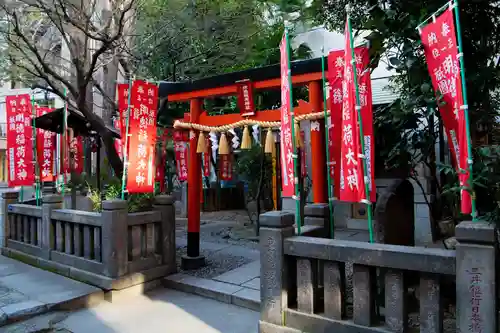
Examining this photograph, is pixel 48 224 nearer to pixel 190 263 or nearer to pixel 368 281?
pixel 190 263

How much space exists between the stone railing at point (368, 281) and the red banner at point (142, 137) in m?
3.02

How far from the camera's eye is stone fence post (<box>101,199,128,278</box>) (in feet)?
19.8

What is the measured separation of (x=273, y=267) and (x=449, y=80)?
2.73 meters

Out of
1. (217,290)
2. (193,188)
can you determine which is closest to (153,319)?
(217,290)

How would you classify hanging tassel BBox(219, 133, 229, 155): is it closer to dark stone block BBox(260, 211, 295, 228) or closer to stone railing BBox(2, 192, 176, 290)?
stone railing BBox(2, 192, 176, 290)


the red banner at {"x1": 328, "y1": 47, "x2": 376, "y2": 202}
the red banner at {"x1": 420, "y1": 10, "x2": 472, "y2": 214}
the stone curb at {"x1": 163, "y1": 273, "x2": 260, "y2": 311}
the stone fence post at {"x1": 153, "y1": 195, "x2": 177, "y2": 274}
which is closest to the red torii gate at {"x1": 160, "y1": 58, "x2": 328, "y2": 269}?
the red banner at {"x1": 328, "y1": 47, "x2": 376, "y2": 202}

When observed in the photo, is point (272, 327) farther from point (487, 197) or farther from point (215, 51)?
point (215, 51)

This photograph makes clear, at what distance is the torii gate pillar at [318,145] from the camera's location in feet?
20.0

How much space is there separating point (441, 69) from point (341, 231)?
27.1 feet

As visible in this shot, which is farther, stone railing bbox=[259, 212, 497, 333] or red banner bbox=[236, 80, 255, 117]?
red banner bbox=[236, 80, 255, 117]

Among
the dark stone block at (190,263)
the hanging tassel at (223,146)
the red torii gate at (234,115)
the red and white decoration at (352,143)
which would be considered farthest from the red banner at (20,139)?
the red and white decoration at (352,143)

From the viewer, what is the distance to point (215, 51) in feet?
36.0

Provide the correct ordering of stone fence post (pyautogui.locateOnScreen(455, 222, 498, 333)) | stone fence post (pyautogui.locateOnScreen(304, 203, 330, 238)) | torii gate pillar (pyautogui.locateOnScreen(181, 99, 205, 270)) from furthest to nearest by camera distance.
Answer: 1. torii gate pillar (pyautogui.locateOnScreen(181, 99, 205, 270))
2. stone fence post (pyautogui.locateOnScreen(304, 203, 330, 238))
3. stone fence post (pyautogui.locateOnScreen(455, 222, 498, 333))

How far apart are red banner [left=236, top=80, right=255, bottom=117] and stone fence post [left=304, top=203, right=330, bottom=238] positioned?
86.5 inches
